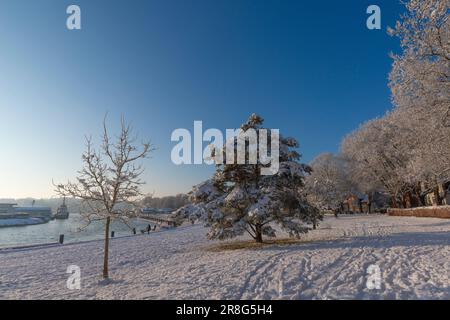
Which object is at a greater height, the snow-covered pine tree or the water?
the snow-covered pine tree

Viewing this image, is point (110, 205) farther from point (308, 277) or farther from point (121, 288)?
point (308, 277)

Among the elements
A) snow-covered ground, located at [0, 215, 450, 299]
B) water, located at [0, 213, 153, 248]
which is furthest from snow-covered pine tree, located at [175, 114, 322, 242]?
water, located at [0, 213, 153, 248]

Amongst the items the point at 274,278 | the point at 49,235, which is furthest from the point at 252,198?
the point at 49,235

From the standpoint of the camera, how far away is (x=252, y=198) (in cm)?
1557

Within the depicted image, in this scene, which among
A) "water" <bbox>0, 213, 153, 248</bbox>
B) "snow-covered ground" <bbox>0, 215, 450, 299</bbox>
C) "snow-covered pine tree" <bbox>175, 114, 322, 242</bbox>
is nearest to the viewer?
"snow-covered ground" <bbox>0, 215, 450, 299</bbox>

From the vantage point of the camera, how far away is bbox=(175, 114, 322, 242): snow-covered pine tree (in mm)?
15398

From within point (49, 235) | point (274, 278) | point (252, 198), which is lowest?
point (49, 235)

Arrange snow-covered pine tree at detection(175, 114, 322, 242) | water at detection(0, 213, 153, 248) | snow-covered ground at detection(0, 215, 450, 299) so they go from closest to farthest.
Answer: snow-covered ground at detection(0, 215, 450, 299) < snow-covered pine tree at detection(175, 114, 322, 242) < water at detection(0, 213, 153, 248)

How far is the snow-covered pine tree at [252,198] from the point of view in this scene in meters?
15.4

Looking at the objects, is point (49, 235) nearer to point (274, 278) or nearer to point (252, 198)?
point (252, 198)

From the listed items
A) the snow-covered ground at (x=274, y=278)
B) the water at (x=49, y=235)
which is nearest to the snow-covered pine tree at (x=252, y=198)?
the snow-covered ground at (x=274, y=278)

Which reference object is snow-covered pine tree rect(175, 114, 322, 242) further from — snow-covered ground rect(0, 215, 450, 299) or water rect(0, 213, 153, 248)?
water rect(0, 213, 153, 248)

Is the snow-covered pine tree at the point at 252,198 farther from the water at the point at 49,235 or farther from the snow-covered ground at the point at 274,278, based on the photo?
the water at the point at 49,235
